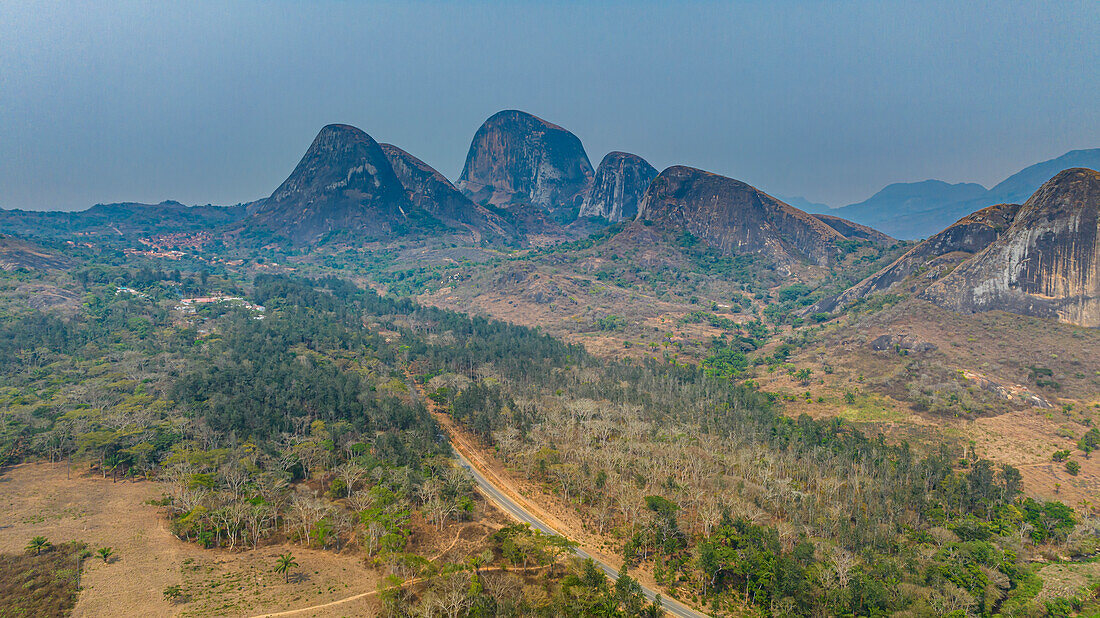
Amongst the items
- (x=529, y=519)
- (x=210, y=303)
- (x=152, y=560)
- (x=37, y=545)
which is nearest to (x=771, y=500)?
(x=529, y=519)

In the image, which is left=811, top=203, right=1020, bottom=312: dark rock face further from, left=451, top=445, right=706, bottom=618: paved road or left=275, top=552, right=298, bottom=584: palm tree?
left=275, top=552, right=298, bottom=584: palm tree

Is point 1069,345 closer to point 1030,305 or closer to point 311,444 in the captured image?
point 1030,305

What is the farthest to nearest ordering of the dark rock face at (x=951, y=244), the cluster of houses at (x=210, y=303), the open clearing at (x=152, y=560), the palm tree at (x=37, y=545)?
the dark rock face at (x=951, y=244)
the cluster of houses at (x=210, y=303)
the palm tree at (x=37, y=545)
the open clearing at (x=152, y=560)

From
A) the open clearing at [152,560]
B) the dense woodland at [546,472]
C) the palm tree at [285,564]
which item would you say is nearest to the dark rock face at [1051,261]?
the dense woodland at [546,472]

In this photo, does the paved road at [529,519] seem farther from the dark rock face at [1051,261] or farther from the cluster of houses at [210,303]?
the dark rock face at [1051,261]

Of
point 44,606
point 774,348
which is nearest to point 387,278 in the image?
point 774,348

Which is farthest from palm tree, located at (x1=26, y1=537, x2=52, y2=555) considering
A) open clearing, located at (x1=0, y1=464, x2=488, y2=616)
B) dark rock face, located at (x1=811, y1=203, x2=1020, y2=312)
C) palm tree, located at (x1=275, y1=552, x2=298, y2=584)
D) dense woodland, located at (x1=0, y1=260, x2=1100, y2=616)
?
dark rock face, located at (x1=811, y1=203, x2=1020, y2=312)

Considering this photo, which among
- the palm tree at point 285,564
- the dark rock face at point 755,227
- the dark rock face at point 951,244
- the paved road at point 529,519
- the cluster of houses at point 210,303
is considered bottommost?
the paved road at point 529,519
